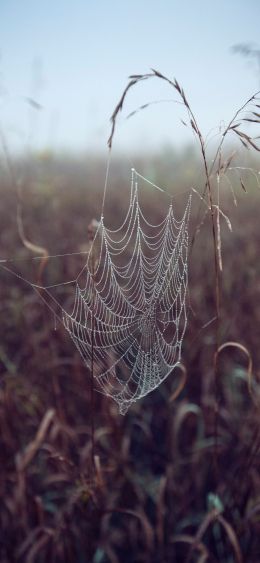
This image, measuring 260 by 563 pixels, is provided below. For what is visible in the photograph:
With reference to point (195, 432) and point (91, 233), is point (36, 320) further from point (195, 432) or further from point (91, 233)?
point (91, 233)

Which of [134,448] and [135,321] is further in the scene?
[134,448]

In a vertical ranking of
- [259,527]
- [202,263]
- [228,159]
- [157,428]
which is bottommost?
[259,527]

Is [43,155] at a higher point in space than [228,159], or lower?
higher

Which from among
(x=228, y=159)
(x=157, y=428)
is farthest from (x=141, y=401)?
(x=228, y=159)

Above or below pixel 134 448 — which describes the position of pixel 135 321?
above

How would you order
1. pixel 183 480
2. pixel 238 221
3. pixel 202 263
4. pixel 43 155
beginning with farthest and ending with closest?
1. pixel 43 155
2. pixel 238 221
3. pixel 202 263
4. pixel 183 480

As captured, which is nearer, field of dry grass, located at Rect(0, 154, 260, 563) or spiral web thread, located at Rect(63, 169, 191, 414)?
spiral web thread, located at Rect(63, 169, 191, 414)

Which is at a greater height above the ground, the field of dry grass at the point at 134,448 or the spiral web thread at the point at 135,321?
the spiral web thread at the point at 135,321

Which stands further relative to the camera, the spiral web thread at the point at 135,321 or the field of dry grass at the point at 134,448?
the field of dry grass at the point at 134,448
